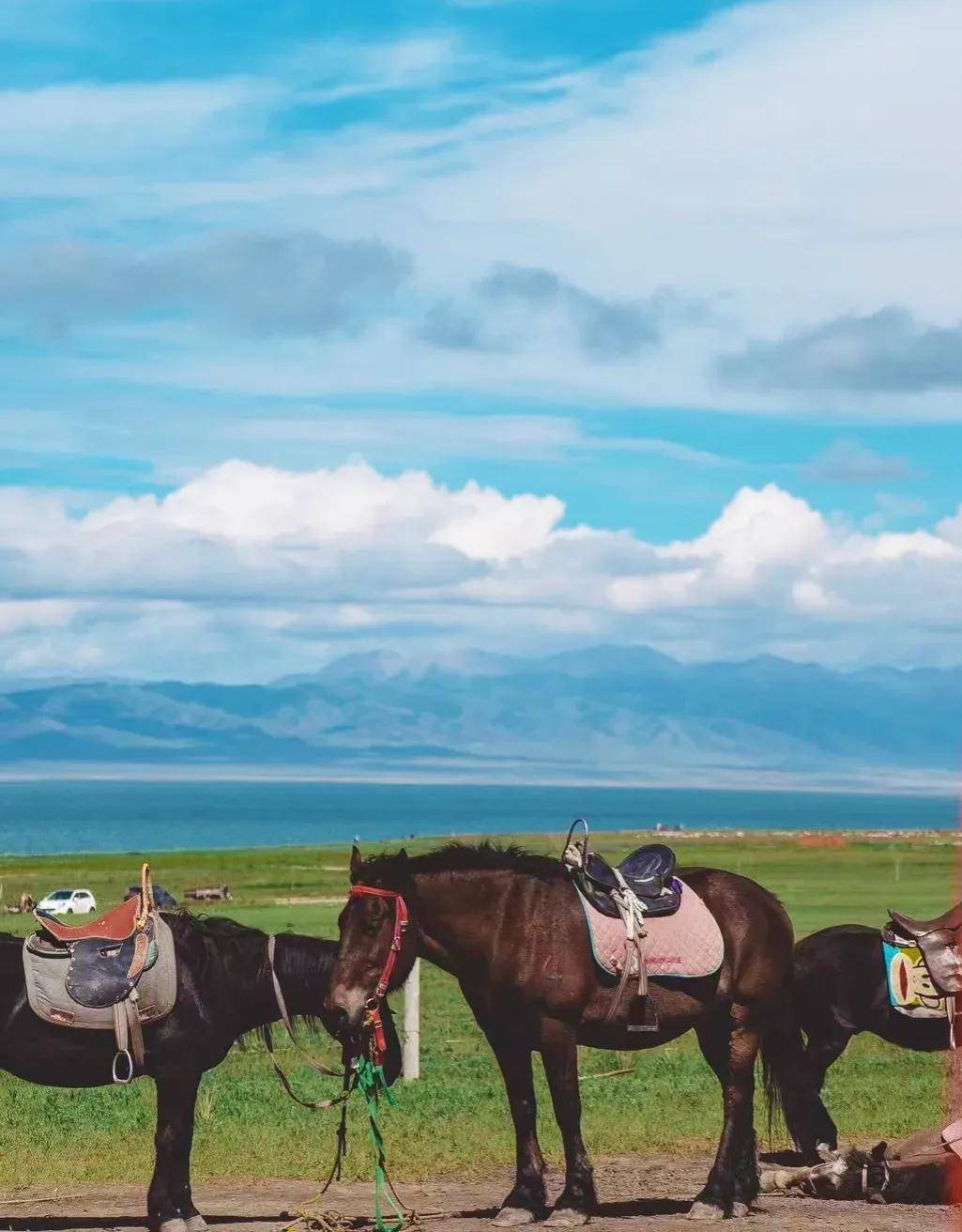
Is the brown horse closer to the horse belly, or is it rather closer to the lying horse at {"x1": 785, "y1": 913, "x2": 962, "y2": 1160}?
the horse belly

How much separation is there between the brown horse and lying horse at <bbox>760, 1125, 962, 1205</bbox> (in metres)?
0.52

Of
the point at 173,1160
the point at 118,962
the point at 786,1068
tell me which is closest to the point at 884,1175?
the point at 786,1068

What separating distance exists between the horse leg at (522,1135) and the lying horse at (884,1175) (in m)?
1.91

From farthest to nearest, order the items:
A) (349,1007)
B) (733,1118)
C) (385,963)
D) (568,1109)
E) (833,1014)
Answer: (833,1014)
(733,1118)
(568,1109)
(385,963)
(349,1007)

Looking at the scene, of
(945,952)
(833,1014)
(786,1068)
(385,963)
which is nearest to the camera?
(385,963)

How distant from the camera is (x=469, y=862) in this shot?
1163 cm

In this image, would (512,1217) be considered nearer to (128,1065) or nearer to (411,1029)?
(128,1065)

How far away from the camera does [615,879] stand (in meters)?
11.7

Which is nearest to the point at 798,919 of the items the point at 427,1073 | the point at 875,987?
the point at 427,1073

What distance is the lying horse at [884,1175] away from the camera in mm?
11992

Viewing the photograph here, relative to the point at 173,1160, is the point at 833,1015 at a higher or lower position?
higher

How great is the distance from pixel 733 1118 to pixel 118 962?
4.10 meters

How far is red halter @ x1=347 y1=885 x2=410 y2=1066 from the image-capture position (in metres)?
11.0

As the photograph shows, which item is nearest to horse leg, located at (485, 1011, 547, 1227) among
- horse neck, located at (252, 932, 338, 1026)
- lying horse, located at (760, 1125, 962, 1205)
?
horse neck, located at (252, 932, 338, 1026)
